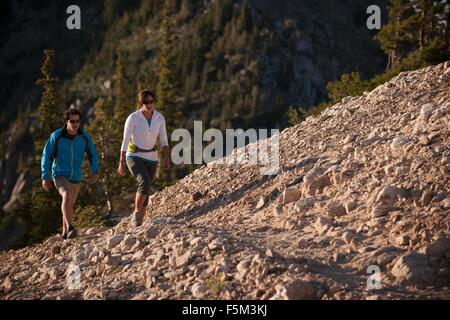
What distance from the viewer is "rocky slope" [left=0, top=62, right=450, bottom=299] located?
24.7 ft

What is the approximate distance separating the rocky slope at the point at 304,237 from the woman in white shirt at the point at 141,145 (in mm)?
1064

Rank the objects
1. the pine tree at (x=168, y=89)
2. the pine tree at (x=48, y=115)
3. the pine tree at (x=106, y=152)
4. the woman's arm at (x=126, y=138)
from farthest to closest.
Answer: the pine tree at (x=168, y=89) → the pine tree at (x=106, y=152) → the pine tree at (x=48, y=115) → the woman's arm at (x=126, y=138)

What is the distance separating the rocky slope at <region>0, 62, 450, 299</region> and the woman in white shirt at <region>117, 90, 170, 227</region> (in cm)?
106

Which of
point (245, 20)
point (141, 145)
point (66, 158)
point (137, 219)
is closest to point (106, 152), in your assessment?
point (66, 158)

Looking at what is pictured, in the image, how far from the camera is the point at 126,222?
41.9 ft

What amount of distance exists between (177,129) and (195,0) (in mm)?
125784

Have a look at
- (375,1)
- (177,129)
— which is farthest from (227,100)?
(177,129)

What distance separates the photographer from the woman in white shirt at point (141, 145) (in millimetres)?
11039

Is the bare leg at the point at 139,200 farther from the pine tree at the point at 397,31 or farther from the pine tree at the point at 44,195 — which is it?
the pine tree at the point at 397,31

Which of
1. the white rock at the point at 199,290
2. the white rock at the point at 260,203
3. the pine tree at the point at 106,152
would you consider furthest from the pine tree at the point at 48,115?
the white rock at the point at 199,290

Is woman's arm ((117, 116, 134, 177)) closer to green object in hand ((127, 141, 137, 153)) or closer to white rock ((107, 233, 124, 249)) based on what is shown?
green object in hand ((127, 141, 137, 153))

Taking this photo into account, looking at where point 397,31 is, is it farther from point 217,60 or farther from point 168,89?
point 217,60
